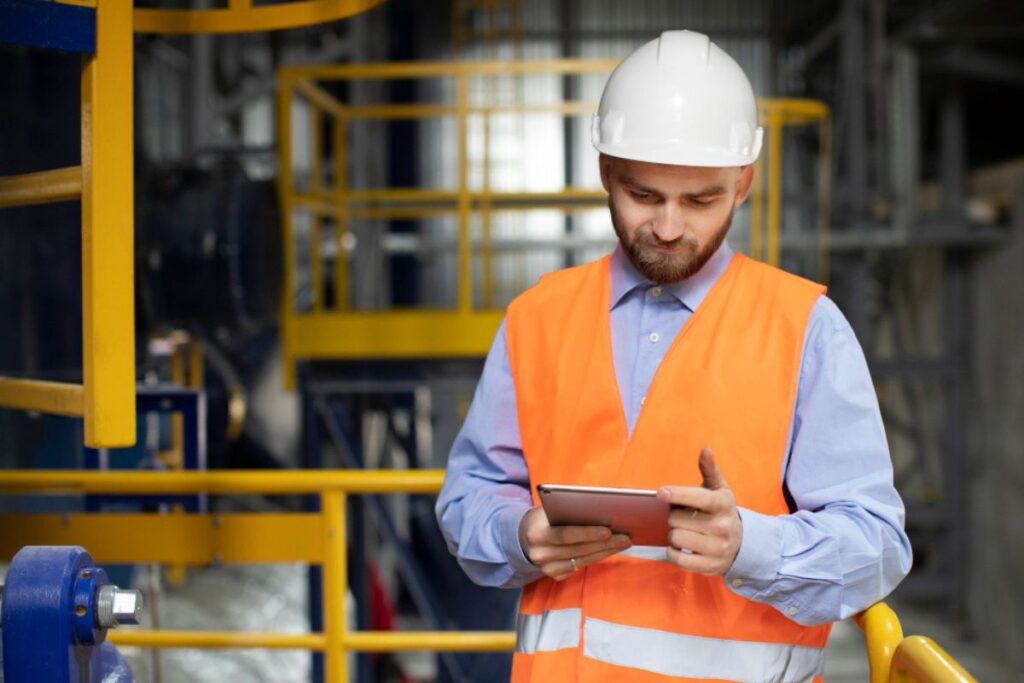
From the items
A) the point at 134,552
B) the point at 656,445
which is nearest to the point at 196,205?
the point at 134,552

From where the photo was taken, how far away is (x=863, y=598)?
1747mm

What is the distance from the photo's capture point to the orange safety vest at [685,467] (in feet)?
5.98

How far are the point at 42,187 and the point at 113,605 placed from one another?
0.79m

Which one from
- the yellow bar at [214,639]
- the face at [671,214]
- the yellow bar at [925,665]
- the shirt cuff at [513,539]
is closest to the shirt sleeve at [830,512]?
the yellow bar at [925,665]

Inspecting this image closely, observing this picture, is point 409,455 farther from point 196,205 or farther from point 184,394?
point 184,394

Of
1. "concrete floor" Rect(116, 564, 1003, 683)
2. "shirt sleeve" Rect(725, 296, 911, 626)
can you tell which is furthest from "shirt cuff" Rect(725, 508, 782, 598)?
"concrete floor" Rect(116, 564, 1003, 683)

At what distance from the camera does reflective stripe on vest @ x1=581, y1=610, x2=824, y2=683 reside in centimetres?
182

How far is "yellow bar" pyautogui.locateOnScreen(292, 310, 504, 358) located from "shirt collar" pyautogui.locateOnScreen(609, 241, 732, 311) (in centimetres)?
447

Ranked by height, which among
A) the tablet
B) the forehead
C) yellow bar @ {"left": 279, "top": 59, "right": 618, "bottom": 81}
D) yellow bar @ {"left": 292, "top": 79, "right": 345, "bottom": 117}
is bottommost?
the tablet

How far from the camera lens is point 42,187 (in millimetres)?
2061

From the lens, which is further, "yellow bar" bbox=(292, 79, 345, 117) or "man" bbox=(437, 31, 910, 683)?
"yellow bar" bbox=(292, 79, 345, 117)

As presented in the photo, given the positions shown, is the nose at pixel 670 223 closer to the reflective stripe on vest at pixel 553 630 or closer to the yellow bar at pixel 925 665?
the reflective stripe on vest at pixel 553 630

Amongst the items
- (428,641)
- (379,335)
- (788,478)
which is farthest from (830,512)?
(379,335)

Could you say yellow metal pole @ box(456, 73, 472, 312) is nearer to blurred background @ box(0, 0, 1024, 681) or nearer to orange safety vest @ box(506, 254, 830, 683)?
blurred background @ box(0, 0, 1024, 681)
